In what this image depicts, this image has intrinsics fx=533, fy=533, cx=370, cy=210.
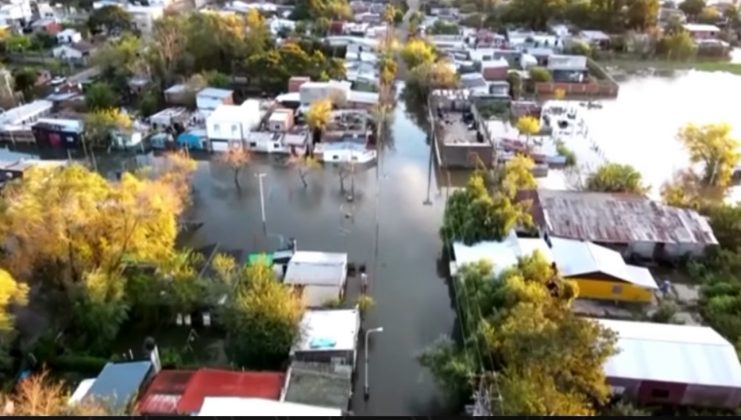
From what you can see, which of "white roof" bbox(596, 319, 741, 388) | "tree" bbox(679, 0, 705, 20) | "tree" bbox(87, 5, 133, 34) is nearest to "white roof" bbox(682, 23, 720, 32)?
"tree" bbox(679, 0, 705, 20)

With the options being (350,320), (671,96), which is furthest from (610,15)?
(350,320)

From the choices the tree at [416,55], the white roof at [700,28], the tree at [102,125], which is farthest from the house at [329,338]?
the white roof at [700,28]

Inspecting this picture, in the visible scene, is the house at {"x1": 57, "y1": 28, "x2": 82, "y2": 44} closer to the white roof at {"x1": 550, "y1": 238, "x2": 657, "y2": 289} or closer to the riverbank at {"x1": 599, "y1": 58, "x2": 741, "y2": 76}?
the white roof at {"x1": 550, "y1": 238, "x2": 657, "y2": 289}

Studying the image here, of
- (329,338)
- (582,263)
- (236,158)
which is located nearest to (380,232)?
(329,338)

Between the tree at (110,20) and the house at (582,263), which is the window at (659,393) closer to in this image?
the house at (582,263)

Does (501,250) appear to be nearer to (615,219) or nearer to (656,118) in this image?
(615,219)

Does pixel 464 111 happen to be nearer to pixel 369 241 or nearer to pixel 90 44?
pixel 369 241
